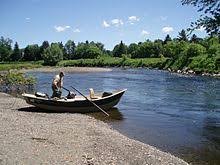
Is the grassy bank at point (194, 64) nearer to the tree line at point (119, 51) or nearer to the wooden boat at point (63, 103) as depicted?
the tree line at point (119, 51)

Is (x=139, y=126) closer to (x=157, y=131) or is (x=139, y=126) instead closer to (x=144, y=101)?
(x=157, y=131)

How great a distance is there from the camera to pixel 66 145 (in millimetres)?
16734

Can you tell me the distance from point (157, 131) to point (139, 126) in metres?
1.86

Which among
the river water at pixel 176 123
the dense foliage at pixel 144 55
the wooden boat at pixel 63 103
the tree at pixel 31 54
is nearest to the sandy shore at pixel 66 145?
the river water at pixel 176 123

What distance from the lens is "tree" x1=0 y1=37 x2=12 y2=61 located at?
177 metres

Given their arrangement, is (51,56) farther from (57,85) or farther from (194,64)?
(57,85)

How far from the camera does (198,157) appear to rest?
691 inches

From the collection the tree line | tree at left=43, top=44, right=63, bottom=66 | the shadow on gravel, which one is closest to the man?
the shadow on gravel

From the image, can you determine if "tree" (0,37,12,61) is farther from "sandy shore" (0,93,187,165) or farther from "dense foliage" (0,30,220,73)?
"sandy shore" (0,93,187,165)

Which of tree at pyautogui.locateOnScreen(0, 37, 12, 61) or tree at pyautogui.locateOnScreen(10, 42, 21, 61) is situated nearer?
tree at pyautogui.locateOnScreen(0, 37, 12, 61)

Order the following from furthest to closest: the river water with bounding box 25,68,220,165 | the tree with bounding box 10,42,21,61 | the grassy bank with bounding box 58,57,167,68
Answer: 1. the tree with bounding box 10,42,21,61
2. the grassy bank with bounding box 58,57,167,68
3. the river water with bounding box 25,68,220,165

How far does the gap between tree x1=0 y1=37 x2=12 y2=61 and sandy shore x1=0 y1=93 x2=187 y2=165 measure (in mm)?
159389

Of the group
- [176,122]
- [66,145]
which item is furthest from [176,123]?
[66,145]

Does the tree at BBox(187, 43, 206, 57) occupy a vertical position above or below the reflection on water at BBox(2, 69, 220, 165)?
above
